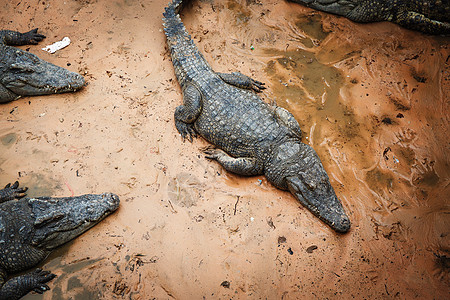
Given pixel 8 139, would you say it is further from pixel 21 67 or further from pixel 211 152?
pixel 211 152

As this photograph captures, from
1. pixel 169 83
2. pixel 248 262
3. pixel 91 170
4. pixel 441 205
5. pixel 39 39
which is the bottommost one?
pixel 248 262

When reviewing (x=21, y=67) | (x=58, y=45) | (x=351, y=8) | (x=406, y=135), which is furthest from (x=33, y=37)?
(x=406, y=135)

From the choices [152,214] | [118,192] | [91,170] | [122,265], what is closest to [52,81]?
[91,170]

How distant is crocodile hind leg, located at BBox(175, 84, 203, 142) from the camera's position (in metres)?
4.01

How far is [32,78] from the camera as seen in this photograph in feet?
13.9

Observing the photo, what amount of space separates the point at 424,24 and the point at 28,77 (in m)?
6.42

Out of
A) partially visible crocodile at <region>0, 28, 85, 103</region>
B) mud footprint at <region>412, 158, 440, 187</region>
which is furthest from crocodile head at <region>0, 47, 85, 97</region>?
mud footprint at <region>412, 158, 440, 187</region>

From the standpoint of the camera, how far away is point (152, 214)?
134 inches

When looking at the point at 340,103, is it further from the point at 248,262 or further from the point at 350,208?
the point at 248,262

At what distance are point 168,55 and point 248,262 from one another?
137 inches

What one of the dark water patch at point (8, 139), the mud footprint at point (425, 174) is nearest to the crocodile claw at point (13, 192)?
the dark water patch at point (8, 139)

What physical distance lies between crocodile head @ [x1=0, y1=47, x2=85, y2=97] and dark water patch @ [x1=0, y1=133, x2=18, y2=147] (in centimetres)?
77

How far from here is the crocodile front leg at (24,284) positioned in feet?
9.26

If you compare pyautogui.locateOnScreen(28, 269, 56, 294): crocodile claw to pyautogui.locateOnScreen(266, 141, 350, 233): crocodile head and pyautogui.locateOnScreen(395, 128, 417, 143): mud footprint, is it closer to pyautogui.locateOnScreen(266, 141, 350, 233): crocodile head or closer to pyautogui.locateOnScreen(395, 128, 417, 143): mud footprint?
pyautogui.locateOnScreen(266, 141, 350, 233): crocodile head
